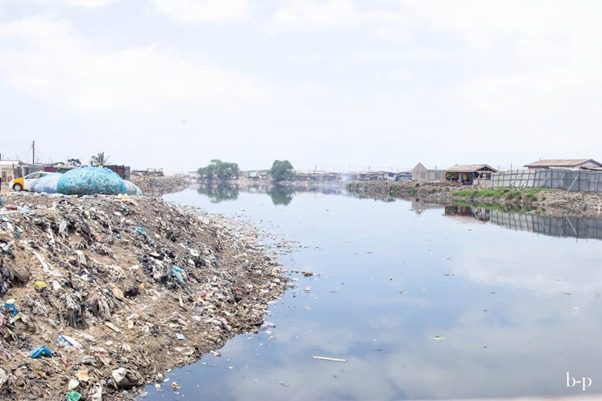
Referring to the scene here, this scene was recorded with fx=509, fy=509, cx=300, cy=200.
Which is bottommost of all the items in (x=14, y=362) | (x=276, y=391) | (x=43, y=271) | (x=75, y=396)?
(x=276, y=391)

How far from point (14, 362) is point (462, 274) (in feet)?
48.4

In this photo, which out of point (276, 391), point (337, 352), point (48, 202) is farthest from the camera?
point (48, 202)

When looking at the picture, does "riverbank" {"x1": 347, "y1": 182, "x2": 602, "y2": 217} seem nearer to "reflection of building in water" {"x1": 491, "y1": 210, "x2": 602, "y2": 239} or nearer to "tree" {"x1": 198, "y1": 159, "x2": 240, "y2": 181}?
"reflection of building in water" {"x1": 491, "y1": 210, "x2": 602, "y2": 239}

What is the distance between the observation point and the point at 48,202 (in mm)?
15586

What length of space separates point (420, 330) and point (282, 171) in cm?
11546

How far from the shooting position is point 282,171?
126 metres

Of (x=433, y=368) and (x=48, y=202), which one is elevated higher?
(x=48, y=202)

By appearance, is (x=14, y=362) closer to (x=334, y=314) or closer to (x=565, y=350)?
(x=334, y=314)

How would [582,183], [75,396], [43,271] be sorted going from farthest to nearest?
[582,183] < [43,271] < [75,396]

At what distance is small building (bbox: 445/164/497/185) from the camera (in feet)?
212

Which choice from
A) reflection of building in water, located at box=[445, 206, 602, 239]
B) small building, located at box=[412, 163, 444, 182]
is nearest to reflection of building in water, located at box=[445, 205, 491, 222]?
reflection of building in water, located at box=[445, 206, 602, 239]

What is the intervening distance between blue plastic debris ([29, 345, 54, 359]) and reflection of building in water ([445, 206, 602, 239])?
91.4 ft

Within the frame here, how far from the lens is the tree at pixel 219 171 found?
460 ft

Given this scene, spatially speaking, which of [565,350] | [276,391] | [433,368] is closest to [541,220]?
[565,350]
